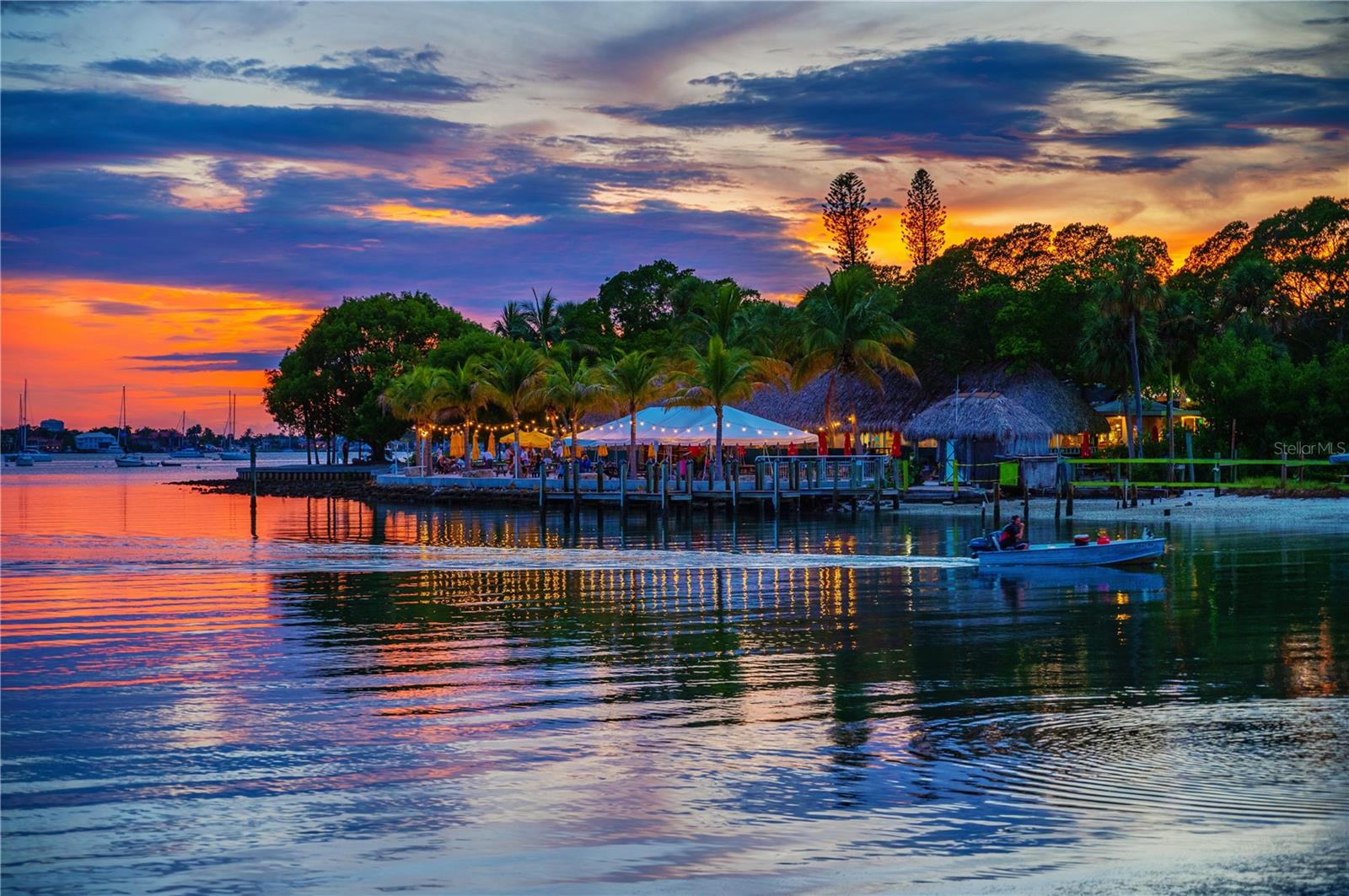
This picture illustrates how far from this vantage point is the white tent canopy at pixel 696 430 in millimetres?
56062

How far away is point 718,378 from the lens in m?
53.3

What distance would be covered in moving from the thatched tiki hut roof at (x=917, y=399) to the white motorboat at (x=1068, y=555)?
3044 centimetres

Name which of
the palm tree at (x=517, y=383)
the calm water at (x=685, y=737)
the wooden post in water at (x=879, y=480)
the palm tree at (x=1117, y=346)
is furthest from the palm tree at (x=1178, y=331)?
the calm water at (x=685, y=737)

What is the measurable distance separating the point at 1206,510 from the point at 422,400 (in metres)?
42.8

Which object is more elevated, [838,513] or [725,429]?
[725,429]

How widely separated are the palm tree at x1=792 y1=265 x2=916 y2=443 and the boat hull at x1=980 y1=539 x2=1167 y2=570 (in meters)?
28.0

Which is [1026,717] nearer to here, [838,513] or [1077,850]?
[1077,850]

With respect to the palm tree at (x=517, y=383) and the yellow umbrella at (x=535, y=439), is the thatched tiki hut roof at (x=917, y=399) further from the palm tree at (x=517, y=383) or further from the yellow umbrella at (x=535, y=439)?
the yellow umbrella at (x=535, y=439)

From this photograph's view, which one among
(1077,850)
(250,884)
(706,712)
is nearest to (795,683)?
(706,712)

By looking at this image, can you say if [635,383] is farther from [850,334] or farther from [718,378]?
[850,334]

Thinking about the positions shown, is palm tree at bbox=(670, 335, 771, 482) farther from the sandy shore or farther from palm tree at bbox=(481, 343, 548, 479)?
palm tree at bbox=(481, 343, 548, 479)

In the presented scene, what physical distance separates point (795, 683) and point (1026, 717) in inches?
123

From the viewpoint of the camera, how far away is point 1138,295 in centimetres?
5591

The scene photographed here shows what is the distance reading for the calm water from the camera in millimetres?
9062
